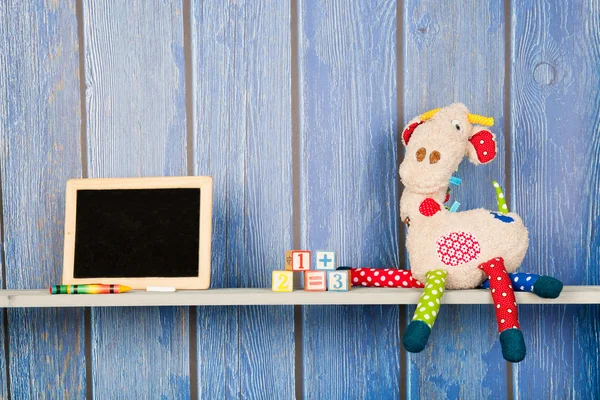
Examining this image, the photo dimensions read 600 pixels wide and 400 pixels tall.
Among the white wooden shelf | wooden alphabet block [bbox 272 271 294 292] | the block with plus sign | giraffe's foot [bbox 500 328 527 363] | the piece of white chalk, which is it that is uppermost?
the block with plus sign

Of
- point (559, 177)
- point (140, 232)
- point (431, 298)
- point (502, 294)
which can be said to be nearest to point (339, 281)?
point (431, 298)

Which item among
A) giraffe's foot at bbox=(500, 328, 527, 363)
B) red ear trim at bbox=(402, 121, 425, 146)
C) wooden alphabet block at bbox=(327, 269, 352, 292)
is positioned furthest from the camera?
red ear trim at bbox=(402, 121, 425, 146)

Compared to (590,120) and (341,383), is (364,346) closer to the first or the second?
(341,383)

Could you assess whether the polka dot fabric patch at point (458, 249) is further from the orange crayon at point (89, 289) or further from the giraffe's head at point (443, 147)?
the orange crayon at point (89, 289)

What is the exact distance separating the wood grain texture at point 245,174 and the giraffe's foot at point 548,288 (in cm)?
48

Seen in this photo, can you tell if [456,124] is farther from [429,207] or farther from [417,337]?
[417,337]

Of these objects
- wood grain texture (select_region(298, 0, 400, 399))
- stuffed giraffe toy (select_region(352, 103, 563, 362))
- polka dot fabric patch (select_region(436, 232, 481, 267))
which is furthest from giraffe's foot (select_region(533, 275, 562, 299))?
wood grain texture (select_region(298, 0, 400, 399))

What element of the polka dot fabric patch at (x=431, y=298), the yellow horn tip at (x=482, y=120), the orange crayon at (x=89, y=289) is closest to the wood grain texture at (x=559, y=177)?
the yellow horn tip at (x=482, y=120)

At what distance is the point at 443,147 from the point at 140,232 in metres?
0.54

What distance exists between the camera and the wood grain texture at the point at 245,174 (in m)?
1.30

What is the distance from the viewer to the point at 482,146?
113 centimetres

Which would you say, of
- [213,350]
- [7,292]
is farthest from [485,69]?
[7,292]

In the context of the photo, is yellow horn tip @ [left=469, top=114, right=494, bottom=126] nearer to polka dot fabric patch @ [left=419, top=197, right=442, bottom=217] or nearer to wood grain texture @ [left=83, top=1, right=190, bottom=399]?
polka dot fabric patch @ [left=419, top=197, right=442, bottom=217]

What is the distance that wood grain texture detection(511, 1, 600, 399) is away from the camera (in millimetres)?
1280
